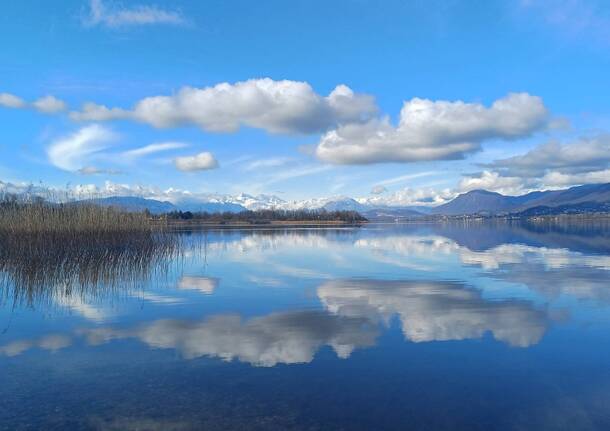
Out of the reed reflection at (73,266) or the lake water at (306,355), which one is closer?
the lake water at (306,355)

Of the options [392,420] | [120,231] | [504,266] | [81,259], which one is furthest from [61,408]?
[120,231]

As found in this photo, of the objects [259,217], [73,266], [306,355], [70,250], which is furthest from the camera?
[259,217]

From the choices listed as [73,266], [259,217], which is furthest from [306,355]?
[259,217]

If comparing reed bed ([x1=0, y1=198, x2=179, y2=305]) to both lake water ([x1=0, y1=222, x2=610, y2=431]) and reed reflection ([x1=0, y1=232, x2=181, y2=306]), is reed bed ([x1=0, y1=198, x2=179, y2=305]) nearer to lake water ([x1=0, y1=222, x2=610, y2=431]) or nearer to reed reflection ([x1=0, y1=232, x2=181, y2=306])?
reed reflection ([x1=0, y1=232, x2=181, y2=306])

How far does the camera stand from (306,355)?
7.33 m

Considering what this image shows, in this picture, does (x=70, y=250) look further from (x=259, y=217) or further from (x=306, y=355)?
(x=259, y=217)

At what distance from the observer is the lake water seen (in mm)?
5195

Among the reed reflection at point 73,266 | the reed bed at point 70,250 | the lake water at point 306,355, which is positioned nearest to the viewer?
the lake water at point 306,355

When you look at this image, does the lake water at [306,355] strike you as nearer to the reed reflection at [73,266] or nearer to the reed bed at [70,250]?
the reed reflection at [73,266]

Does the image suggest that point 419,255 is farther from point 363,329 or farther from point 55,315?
point 55,315

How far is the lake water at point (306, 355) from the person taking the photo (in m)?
5.20

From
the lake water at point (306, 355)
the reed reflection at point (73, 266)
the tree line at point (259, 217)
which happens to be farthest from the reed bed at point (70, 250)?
the tree line at point (259, 217)

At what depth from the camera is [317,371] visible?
260 inches

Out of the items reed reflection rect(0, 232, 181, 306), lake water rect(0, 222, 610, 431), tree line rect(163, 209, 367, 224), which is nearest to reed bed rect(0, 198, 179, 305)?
reed reflection rect(0, 232, 181, 306)
